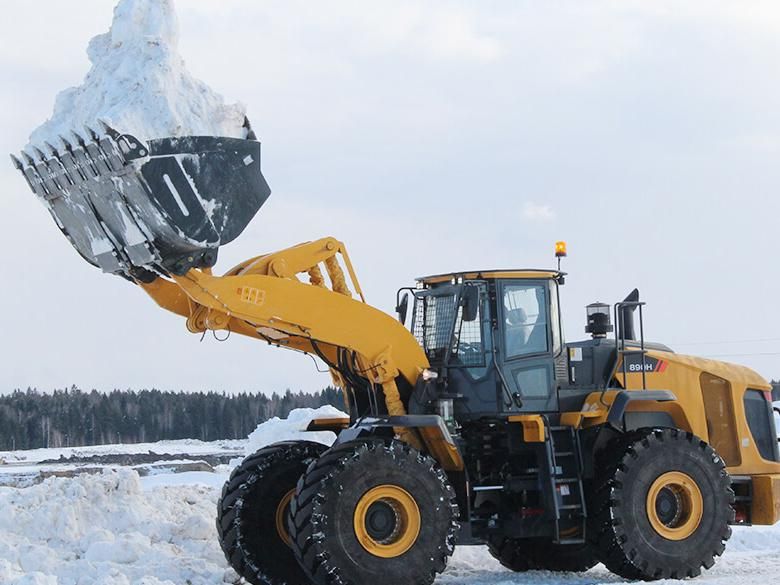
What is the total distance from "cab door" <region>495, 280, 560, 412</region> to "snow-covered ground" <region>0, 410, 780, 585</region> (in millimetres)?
1784

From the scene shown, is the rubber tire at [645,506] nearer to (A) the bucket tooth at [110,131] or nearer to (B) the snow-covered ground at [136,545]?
(B) the snow-covered ground at [136,545]

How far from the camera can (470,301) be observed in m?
11.8

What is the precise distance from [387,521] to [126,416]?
5573cm

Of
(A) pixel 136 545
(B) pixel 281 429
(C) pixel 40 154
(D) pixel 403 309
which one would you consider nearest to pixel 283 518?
(A) pixel 136 545

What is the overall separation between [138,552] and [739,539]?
23.3 ft

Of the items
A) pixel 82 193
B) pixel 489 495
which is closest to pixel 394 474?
pixel 489 495

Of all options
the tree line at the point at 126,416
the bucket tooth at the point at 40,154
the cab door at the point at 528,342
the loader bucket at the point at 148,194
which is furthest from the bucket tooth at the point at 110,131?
the tree line at the point at 126,416

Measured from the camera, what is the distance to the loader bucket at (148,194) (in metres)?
10.0

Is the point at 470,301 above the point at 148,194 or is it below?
below

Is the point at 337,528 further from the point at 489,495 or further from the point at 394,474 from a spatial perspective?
the point at 489,495

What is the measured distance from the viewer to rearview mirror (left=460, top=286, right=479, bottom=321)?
1175 centimetres

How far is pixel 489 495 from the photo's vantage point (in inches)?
463

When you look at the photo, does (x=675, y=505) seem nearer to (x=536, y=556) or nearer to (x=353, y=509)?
(x=536, y=556)

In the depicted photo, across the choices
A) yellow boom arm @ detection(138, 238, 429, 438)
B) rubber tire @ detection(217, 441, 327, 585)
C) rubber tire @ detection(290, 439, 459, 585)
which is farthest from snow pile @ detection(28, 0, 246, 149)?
rubber tire @ detection(217, 441, 327, 585)
